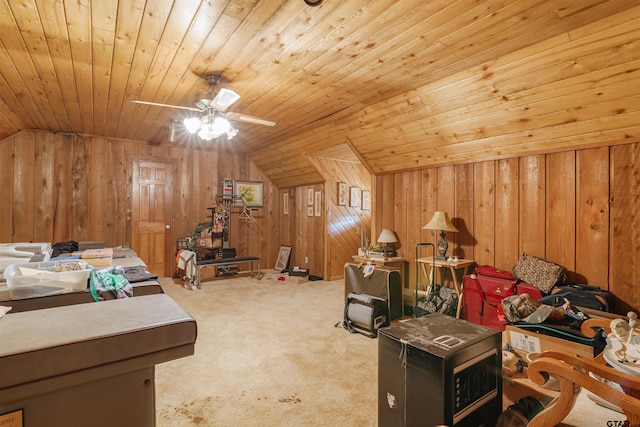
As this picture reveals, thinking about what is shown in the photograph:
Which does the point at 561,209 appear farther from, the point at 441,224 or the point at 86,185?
the point at 86,185

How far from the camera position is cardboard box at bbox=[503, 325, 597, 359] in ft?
4.22

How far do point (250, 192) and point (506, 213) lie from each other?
15.8 ft

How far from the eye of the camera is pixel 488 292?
3191 millimetres

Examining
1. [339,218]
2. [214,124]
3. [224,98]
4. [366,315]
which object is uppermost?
[224,98]

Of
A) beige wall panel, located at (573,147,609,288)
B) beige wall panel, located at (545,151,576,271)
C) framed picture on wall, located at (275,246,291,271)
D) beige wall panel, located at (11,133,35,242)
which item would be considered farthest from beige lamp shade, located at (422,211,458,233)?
beige wall panel, located at (11,133,35,242)

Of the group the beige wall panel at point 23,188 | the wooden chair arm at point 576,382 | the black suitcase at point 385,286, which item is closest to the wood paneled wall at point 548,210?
the black suitcase at point 385,286

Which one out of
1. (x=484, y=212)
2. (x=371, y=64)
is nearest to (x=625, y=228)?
(x=484, y=212)

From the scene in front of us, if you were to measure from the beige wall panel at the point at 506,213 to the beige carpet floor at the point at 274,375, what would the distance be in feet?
5.74

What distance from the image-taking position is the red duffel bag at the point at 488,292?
304 centimetres

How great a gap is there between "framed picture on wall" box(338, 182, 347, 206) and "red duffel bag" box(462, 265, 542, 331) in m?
3.05

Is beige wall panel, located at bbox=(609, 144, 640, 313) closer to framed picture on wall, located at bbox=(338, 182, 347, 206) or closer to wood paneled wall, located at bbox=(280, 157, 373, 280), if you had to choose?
wood paneled wall, located at bbox=(280, 157, 373, 280)

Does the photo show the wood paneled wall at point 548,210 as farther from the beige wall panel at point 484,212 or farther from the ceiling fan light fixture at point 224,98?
the ceiling fan light fixture at point 224,98

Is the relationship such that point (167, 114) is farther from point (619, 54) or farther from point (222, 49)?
A: point (619, 54)

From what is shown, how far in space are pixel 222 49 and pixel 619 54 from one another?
2.70 m
